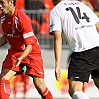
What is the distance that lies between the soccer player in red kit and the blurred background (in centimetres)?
243

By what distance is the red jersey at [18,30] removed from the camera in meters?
8.23

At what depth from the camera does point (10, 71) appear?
8586 mm

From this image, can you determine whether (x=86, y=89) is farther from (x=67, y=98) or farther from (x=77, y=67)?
(x=77, y=67)

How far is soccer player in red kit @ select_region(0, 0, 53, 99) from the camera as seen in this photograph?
26.9 ft

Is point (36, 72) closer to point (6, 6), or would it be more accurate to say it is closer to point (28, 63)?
point (28, 63)

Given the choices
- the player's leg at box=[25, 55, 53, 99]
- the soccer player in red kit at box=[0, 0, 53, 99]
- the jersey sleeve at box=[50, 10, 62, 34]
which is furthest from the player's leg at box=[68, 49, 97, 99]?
the player's leg at box=[25, 55, 53, 99]

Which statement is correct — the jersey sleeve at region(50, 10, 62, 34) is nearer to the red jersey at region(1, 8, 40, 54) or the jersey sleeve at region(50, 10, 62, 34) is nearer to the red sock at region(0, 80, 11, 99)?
the red jersey at region(1, 8, 40, 54)

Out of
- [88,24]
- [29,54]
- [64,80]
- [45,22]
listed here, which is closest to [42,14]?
[45,22]

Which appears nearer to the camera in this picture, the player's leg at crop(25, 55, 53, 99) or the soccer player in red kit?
the soccer player in red kit

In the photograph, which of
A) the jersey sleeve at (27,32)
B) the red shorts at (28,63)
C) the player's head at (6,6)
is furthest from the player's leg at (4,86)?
the player's head at (6,6)

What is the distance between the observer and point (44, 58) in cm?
1362

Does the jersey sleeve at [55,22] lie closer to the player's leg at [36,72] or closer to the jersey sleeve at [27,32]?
the jersey sleeve at [27,32]

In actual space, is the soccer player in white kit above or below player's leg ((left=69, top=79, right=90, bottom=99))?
above

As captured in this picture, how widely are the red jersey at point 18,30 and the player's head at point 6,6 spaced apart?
0.16m
